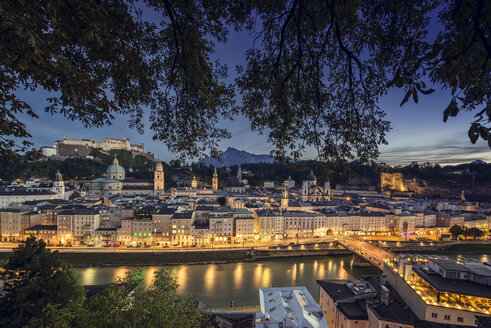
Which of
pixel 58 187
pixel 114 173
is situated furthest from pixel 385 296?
pixel 114 173

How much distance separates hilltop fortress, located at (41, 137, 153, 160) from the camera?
49125mm

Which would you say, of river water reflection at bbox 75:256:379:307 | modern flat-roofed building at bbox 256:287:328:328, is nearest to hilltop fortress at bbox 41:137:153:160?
river water reflection at bbox 75:256:379:307

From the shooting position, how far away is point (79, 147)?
5216 centimetres

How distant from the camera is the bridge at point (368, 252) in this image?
16.5 m

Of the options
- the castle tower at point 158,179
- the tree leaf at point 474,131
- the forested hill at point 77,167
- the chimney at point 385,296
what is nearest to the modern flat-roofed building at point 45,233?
the castle tower at point 158,179

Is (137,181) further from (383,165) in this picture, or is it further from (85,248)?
(383,165)

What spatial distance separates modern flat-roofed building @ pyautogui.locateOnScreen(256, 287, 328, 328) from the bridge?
935cm

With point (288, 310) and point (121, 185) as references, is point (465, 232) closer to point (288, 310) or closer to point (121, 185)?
point (288, 310)

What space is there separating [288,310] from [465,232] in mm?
28564

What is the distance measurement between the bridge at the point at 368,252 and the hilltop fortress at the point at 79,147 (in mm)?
59267

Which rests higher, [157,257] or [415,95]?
[415,95]

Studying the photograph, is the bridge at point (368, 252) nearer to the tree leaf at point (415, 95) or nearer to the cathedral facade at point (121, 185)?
the tree leaf at point (415, 95)

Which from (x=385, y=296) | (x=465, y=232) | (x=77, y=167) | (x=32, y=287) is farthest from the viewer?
(x=77, y=167)

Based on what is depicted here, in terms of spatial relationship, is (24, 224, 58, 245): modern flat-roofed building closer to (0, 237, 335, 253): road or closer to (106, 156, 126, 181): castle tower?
(0, 237, 335, 253): road
